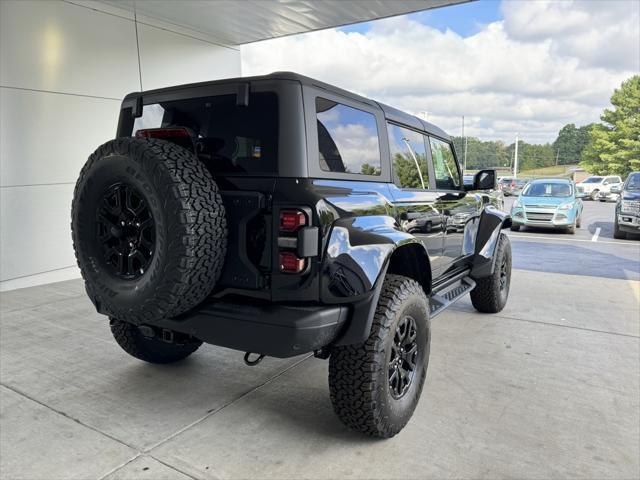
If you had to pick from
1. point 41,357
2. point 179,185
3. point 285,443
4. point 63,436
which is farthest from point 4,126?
point 285,443

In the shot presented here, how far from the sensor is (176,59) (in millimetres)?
8078

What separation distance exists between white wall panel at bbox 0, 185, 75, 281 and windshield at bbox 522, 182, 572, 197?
11.4 metres

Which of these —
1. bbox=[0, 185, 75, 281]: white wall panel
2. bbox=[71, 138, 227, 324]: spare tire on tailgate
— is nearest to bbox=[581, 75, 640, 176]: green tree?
bbox=[0, 185, 75, 281]: white wall panel

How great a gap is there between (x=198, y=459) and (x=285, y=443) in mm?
470

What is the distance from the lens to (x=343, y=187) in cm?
238

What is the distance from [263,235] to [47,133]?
566 cm

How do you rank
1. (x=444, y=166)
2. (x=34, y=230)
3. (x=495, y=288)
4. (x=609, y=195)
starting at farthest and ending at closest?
(x=609, y=195)
(x=34, y=230)
(x=495, y=288)
(x=444, y=166)

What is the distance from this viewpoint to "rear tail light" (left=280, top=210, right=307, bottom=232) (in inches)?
82.7

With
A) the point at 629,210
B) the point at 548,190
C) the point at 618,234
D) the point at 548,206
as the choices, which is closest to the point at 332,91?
the point at 629,210

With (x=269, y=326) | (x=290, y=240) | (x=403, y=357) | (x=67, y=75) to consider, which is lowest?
(x=403, y=357)

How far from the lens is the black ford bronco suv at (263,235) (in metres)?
2.10

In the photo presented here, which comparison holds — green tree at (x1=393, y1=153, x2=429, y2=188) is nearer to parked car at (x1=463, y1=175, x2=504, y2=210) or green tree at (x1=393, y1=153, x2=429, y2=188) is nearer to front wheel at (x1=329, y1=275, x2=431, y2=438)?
front wheel at (x1=329, y1=275, x2=431, y2=438)

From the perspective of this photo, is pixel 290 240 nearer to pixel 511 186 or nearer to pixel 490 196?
pixel 490 196

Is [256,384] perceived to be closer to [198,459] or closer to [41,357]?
[198,459]
